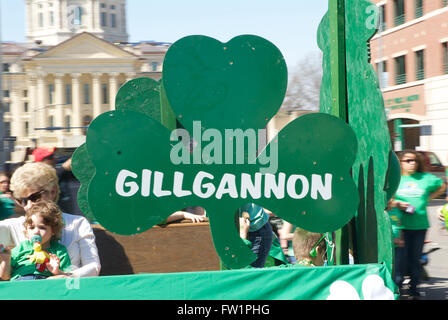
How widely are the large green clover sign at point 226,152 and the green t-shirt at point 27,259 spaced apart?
1.19 feet

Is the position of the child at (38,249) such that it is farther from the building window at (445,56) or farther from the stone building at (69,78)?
the stone building at (69,78)

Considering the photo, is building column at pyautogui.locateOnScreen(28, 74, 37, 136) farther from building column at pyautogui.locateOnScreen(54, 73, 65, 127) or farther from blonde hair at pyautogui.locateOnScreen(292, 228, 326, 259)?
blonde hair at pyautogui.locateOnScreen(292, 228, 326, 259)

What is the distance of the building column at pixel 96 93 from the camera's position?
89.6 metres

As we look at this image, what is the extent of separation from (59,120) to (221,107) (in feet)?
292

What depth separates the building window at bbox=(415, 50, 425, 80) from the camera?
25.6 meters

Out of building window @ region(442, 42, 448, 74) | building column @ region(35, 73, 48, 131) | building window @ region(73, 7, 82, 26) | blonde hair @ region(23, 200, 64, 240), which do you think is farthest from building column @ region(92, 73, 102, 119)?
blonde hair @ region(23, 200, 64, 240)

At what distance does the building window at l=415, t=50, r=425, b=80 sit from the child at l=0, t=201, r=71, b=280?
23652mm

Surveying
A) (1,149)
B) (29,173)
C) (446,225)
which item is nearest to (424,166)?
(446,225)

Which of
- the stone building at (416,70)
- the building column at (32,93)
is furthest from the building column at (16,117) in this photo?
the stone building at (416,70)

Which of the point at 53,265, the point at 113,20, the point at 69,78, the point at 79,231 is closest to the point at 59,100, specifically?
the point at 69,78

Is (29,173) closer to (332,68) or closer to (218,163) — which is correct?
(218,163)

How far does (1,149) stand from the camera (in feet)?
40.9

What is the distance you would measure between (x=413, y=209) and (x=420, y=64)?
20897mm
